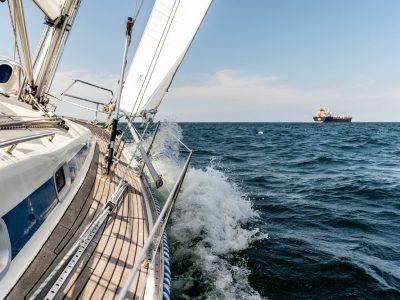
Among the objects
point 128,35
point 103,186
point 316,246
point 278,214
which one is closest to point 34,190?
point 103,186

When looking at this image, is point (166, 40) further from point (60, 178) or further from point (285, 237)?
point (285, 237)

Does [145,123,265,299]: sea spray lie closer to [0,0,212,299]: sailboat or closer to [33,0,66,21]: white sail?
[0,0,212,299]: sailboat

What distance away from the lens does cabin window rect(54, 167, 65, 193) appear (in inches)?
147

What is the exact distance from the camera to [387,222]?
8.22 metres

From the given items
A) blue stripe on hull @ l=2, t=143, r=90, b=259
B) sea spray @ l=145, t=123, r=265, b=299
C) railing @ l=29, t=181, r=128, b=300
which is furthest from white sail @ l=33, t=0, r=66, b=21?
railing @ l=29, t=181, r=128, b=300

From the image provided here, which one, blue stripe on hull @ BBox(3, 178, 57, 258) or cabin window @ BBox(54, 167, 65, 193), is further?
cabin window @ BBox(54, 167, 65, 193)

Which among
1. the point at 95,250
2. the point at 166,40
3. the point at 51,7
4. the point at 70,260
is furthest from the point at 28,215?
the point at 51,7

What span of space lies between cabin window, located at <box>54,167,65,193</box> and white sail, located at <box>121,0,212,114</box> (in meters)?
1.74

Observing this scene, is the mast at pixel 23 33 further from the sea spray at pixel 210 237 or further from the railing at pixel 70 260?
the railing at pixel 70 260

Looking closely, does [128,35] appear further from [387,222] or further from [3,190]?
[387,222]

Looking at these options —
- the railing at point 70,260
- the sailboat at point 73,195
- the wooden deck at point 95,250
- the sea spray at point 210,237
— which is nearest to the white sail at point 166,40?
the sailboat at point 73,195

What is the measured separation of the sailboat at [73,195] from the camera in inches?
98.3

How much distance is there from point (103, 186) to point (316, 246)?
4559 millimetres

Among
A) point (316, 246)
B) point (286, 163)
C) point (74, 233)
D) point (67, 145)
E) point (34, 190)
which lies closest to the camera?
point (34, 190)
